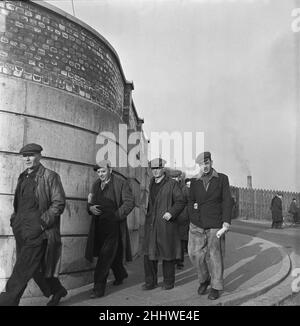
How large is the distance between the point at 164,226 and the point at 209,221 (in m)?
0.71

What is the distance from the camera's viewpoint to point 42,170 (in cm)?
440

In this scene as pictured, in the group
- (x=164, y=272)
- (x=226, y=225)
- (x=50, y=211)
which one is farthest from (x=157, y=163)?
(x=50, y=211)

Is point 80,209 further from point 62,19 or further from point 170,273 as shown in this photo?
point 62,19

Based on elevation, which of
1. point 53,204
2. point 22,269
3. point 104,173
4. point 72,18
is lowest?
point 22,269

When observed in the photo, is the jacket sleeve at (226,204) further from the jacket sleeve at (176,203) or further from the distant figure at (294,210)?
the distant figure at (294,210)

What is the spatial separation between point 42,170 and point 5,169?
971mm

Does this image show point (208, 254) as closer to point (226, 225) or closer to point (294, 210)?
point (226, 225)

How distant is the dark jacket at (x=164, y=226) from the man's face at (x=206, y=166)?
56 cm

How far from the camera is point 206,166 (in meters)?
5.06

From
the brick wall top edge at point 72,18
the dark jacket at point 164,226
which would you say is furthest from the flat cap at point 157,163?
the brick wall top edge at point 72,18

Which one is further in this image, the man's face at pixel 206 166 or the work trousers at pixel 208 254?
the man's face at pixel 206 166

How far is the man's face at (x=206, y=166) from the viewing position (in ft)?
16.6

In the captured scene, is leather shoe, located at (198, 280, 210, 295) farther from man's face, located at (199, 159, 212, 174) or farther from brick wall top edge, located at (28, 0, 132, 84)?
brick wall top edge, located at (28, 0, 132, 84)

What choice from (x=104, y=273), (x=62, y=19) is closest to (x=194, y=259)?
(x=104, y=273)
